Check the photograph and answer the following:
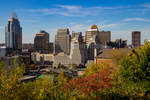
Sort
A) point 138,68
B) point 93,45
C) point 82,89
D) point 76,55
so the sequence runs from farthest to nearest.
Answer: point 93,45 < point 76,55 < point 138,68 < point 82,89

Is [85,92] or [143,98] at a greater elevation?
[85,92]

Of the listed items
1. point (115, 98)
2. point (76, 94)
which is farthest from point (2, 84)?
point (115, 98)

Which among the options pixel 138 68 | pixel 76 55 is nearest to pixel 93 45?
pixel 76 55

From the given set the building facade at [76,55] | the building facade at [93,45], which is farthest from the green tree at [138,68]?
the building facade at [93,45]

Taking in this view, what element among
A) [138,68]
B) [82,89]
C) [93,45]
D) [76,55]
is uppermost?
[93,45]

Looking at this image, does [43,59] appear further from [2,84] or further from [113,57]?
[2,84]

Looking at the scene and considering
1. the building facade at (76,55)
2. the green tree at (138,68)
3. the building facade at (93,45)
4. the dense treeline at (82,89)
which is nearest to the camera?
the dense treeline at (82,89)

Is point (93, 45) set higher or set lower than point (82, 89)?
higher

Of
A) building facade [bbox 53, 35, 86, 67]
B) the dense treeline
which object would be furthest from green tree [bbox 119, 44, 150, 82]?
building facade [bbox 53, 35, 86, 67]

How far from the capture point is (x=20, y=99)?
1242 centimetres

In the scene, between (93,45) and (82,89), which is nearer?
(82,89)

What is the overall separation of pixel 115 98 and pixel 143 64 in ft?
29.5

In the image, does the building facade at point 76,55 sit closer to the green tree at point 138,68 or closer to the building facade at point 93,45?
the building facade at point 93,45

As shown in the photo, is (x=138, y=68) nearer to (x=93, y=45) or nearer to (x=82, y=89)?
(x=82, y=89)
